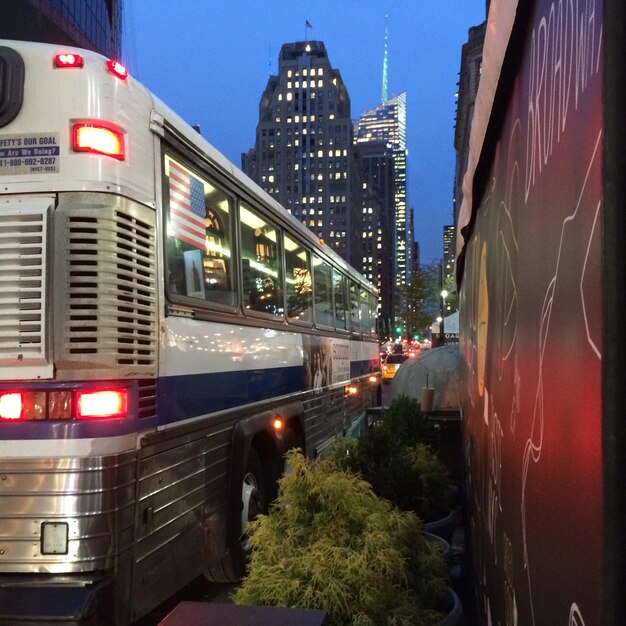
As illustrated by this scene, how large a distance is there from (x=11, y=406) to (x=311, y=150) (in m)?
138

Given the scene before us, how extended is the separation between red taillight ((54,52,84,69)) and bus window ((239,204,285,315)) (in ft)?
6.96

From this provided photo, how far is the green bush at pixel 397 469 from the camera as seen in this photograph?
4797 millimetres

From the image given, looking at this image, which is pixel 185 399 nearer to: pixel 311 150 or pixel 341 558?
pixel 341 558

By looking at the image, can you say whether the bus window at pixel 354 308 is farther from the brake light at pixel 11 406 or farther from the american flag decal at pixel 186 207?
the brake light at pixel 11 406

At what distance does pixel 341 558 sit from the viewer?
10.2 feet

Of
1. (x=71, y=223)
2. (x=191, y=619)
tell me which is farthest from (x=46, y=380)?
(x=191, y=619)

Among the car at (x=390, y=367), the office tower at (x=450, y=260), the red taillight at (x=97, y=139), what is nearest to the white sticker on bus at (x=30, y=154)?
the red taillight at (x=97, y=139)

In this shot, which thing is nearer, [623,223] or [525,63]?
[623,223]

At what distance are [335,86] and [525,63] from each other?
473 feet

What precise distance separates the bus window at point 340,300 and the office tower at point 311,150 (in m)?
126

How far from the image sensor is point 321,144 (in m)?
137

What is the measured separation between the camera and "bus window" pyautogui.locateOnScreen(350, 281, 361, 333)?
1163cm

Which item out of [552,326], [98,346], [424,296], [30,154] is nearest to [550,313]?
[552,326]

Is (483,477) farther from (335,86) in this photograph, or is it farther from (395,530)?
(335,86)
